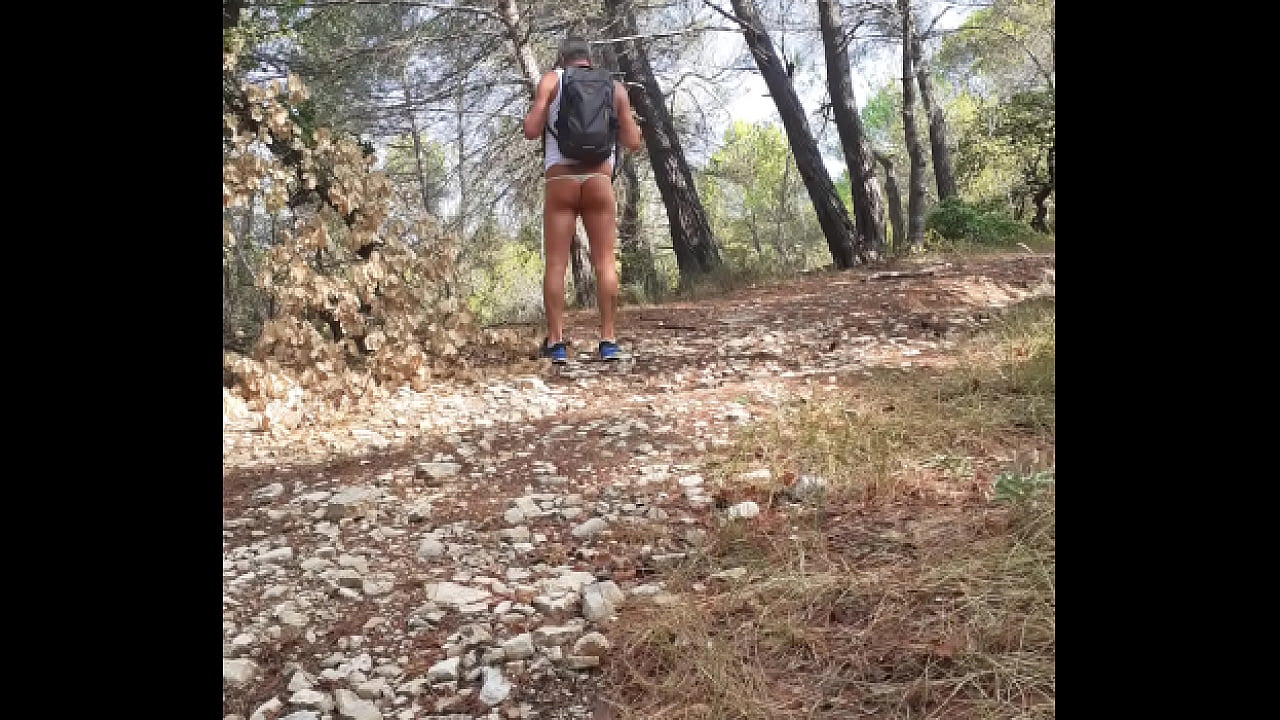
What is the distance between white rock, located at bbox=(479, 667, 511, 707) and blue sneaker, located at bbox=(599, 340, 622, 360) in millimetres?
3491

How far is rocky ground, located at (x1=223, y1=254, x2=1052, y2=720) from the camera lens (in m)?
1.84

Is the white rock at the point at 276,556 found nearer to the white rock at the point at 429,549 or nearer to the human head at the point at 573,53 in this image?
the white rock at the point at 429,549

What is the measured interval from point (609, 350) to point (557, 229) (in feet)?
2.72

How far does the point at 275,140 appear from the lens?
15.3ft

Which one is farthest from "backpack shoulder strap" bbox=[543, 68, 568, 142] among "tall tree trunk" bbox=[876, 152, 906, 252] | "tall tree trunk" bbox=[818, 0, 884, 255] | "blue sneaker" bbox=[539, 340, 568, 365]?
"tall tree trunk" bbox=[876, 152, 906, 252]

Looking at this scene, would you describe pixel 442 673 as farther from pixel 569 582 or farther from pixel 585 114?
pixel 585 114

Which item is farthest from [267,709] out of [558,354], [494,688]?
[558,354]

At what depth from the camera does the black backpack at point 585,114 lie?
4.72 meters

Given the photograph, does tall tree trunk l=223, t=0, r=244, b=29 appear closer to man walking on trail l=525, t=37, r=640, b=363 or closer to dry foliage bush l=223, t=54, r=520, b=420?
dry foliage bush l=223, t=54, r=520, b=420

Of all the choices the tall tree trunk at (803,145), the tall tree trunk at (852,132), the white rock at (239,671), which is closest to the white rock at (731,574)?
the white rock at (239,671)
